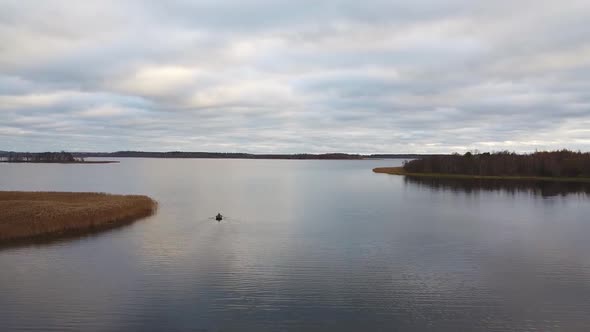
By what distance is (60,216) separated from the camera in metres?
33.5

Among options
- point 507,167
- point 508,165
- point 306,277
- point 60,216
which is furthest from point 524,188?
point 60,216

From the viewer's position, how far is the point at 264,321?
15.8 meters

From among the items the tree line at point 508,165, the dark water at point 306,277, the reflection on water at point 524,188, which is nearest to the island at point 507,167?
the tree line at point 508,165

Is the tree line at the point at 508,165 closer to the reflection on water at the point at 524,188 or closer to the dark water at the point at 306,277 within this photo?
the reflection on water at the point at 524,188

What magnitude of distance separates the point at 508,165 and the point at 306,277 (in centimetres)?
10475

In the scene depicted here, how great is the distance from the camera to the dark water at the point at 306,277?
52.6ft

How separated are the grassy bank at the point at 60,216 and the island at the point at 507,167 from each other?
8905cm

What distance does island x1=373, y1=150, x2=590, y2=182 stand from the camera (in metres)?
101

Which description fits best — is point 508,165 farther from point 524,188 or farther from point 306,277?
point 306,277

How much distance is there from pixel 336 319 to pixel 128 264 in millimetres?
12744

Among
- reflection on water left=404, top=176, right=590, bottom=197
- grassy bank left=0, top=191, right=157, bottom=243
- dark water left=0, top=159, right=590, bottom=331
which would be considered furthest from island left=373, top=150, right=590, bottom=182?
grassy bank left=0, top=191, right=157, bottom=243

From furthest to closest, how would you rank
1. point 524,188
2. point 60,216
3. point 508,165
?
point 508,165 → point 524,188 → point 60,216

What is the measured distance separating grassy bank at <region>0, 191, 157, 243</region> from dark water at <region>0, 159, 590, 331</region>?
270 centimetres

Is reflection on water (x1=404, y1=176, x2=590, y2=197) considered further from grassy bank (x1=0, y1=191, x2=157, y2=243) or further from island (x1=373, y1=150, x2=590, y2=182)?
grassy bank (x1=0, y1=191, x2=157, y2=243)
